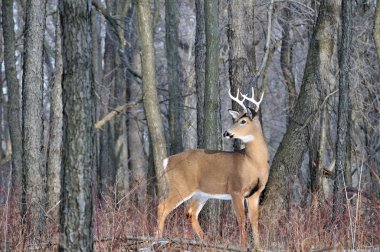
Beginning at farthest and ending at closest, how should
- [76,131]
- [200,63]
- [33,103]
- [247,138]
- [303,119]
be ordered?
[200,63], [247,138], [303,119], [33,103], [76,131]

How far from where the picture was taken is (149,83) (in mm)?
12594

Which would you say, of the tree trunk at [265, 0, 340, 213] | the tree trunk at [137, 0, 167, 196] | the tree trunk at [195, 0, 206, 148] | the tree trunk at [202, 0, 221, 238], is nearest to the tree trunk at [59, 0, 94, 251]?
the tree trunk at [265, 0, 340, 213]

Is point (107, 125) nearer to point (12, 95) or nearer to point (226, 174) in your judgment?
point (12, 95)

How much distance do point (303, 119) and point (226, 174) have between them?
1346mm

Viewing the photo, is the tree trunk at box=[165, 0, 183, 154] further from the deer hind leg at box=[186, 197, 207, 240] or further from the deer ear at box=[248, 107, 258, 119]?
the deer ear at box=[248, 107, 258, 119]

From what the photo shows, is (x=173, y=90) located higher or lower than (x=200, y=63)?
lower

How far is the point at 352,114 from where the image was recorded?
59.8ft

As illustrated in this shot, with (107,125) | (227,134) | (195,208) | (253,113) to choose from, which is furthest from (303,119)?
(107,125)

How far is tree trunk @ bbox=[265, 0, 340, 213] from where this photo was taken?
33.3 feet

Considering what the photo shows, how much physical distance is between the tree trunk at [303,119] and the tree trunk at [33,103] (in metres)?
3.09

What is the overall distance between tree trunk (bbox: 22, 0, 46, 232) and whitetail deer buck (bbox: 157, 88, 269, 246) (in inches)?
84.3

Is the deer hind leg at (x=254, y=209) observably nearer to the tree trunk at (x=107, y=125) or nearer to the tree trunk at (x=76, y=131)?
the tree trunk at (x=76, y=131)

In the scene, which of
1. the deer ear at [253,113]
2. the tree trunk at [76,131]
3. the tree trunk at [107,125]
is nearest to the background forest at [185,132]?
the tree trunk at [76,131]

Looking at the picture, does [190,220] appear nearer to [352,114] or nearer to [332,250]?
[332,250]
